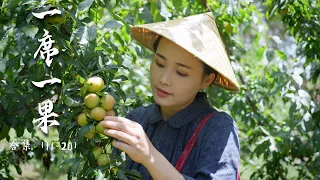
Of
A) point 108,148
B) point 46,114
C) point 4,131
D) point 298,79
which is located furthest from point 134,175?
point 298,79

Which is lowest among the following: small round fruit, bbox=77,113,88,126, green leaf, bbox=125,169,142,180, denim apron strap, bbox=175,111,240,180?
green leaf, bbox=125,169,142,180

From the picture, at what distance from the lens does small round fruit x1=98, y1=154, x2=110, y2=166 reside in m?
1.41

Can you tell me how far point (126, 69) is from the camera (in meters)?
1.57

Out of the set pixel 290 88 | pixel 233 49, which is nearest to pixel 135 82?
pixel 233 49

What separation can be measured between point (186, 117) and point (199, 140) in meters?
0.12

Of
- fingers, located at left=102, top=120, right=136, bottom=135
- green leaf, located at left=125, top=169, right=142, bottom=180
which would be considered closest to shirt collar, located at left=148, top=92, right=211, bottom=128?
green leaf, located at left=125, top=169, right=142, bottom=180

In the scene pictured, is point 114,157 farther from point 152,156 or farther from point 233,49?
point 233,49

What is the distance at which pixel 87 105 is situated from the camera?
1378 millimetres

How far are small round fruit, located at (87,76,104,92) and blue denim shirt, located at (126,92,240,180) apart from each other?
12.1 inches

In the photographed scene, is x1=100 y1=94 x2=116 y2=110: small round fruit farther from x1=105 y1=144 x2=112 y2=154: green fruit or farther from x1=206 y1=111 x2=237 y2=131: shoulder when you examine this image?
x1=206 y1=111 x2=237 y2=131: shoulder

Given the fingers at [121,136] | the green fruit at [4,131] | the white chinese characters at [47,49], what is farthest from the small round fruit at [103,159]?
the green fruit at [4,131]

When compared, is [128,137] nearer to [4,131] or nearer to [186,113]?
[186,113]

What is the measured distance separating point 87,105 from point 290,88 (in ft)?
4.27

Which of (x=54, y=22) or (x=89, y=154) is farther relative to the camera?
(x=54, y=22)
